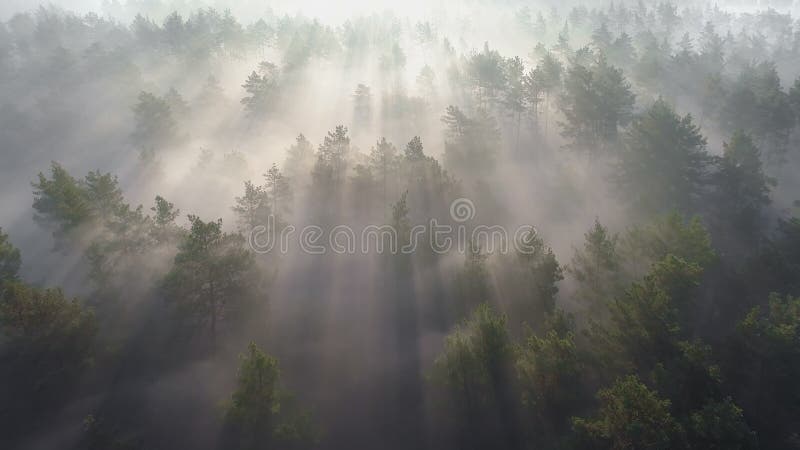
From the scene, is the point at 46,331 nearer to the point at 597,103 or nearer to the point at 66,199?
the point at 66,199

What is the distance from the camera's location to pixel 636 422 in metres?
15.2

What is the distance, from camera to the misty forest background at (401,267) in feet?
68.1

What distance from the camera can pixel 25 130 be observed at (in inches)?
2469

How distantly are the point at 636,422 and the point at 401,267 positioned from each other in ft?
78.3

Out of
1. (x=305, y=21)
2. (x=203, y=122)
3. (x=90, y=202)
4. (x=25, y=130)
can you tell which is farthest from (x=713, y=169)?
(x=25, y=130)

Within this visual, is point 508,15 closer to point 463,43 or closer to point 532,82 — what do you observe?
point 463,43

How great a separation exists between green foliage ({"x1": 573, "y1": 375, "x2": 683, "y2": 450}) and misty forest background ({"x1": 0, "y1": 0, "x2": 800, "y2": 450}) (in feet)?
0.36

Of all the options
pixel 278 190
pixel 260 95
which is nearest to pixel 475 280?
pixel 278 190

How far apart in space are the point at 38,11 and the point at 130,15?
2044 centimetres

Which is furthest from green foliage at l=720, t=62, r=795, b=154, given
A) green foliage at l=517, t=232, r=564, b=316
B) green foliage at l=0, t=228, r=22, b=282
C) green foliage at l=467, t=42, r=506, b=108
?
green foliage at l=0, t=228, r=22, b=282

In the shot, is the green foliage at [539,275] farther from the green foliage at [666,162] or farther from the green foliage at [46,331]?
the green foliage at [46,331]

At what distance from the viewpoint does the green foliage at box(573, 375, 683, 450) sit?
49.0 ft

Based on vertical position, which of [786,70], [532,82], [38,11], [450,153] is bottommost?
Answer: [450,153]

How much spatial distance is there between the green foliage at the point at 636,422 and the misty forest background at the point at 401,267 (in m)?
0.11
